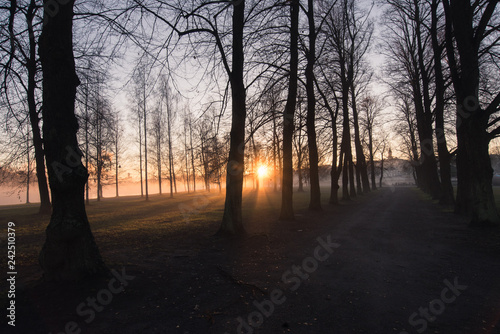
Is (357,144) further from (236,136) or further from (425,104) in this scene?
(236,136)

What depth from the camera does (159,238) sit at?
9078mm

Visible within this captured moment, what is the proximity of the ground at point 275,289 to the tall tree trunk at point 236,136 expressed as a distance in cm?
91

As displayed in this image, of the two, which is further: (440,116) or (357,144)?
(357,144)

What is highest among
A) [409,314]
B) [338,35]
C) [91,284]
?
[338,35]

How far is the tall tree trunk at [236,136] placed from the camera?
9.09 meters

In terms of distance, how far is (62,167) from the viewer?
4625 mm

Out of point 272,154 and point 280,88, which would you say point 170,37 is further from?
point 272,154

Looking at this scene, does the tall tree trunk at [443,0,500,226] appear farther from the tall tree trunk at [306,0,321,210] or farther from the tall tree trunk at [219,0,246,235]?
the tall tree trunk at [219,0,246,235]

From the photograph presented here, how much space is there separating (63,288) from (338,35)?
2167 centimetres

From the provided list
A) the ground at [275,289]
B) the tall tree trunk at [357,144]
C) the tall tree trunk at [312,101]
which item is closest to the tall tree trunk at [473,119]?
the ground at [275,289]

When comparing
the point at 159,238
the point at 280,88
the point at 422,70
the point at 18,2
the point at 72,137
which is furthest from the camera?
the point at 422,70

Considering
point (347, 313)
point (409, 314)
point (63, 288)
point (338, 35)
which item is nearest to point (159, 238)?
point (63, 288)

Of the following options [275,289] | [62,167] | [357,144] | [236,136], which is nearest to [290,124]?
[236,136]

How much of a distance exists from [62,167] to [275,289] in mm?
4087
